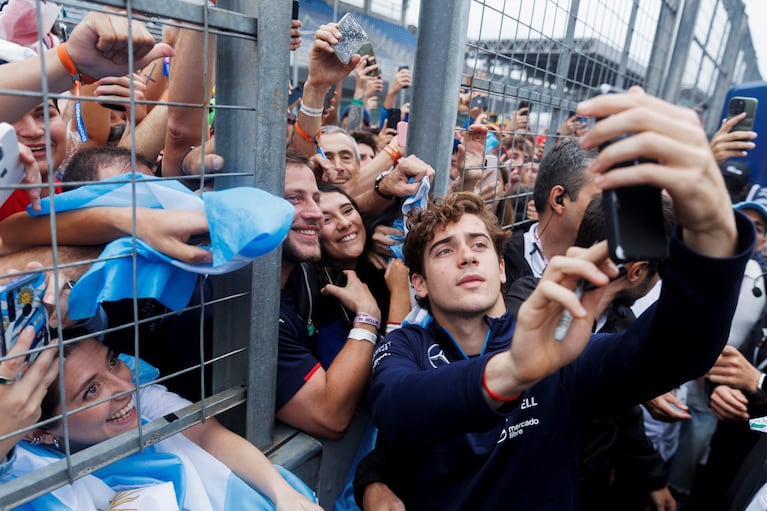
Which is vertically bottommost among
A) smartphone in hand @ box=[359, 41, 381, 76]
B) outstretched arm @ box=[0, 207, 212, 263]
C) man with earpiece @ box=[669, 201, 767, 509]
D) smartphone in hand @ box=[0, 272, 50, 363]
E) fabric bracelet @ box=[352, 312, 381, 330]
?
man with earpiece @ box=[669, 201, 767, 509]

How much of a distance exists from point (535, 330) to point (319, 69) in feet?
4.82

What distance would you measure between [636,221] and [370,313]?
1.14 metres

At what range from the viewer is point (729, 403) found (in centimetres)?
204

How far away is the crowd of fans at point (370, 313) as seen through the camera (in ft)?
3.10

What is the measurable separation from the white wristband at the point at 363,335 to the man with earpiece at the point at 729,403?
1.23 m

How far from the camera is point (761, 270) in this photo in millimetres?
2383

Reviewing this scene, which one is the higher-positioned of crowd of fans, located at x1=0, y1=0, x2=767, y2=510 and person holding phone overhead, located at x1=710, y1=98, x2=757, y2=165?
person holding phone overhead, located at x1=710, y1=98, x2=757, y2=165

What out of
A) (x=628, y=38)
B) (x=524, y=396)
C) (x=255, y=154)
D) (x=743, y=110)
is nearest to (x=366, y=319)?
(x=524, y=396)

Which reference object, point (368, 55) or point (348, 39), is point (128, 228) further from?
point (368, 55)

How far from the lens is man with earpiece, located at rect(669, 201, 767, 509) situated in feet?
6.65

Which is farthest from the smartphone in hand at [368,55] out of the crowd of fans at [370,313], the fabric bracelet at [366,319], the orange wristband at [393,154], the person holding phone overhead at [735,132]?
Result: the person holding phone overhead at [735,132]

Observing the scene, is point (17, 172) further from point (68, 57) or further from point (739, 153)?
point (739, 153)

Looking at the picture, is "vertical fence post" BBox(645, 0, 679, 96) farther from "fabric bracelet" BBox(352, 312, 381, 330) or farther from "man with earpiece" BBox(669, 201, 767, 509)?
"fabric bracelet" BBox(352, 312, 381, 330)

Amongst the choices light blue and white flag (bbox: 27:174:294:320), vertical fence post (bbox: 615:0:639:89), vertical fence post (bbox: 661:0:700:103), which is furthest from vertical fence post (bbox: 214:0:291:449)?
vertical fence post (bbox: 661:0:700:103)
